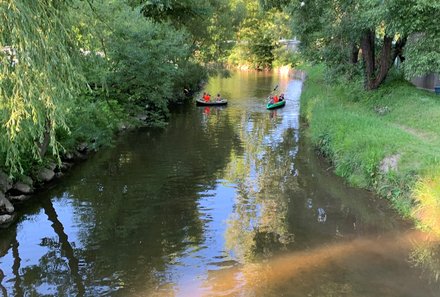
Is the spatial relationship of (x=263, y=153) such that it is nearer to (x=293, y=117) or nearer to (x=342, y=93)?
(x=342, y=93)

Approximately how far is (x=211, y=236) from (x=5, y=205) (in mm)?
4624

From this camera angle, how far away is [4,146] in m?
8.27

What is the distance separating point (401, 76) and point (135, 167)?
12265 millimetres

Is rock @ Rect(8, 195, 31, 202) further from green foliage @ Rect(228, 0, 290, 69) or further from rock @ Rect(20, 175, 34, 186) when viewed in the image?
green foliage @ Rect(228, 0, 290, 69)

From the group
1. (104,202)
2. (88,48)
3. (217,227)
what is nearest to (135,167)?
(104,202)

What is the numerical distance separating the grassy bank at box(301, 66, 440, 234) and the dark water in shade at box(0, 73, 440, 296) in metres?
0.47

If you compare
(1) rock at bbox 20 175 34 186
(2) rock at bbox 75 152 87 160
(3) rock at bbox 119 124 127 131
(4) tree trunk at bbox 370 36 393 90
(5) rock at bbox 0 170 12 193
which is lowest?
(3) rock at bbox 119 124 127 131

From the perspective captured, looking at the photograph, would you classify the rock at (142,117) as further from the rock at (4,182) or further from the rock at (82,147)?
the rock at (4,182)

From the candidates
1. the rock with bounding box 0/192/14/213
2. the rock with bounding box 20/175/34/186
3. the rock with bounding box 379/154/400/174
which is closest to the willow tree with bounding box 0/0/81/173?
the rock with bounding box 0/192/14/213

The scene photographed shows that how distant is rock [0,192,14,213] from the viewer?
31.5ft

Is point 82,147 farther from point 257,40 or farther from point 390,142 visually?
point 257,40

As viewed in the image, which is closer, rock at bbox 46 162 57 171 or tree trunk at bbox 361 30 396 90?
rock at bbox 46 162 57 171

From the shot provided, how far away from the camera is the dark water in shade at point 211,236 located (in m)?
7.27

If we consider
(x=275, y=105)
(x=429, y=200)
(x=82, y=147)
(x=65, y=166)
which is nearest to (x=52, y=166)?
(x=65, y=166)
